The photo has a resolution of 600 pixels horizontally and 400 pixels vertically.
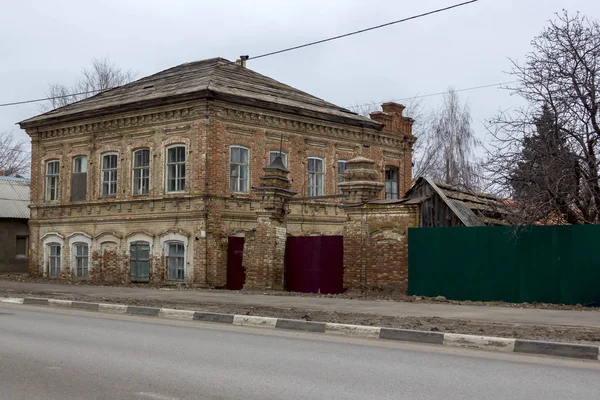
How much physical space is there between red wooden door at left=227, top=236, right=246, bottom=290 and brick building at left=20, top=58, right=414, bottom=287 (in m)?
0.36

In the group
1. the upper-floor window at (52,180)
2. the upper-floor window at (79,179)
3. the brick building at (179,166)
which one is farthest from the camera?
the upper-floor window at (52,180)

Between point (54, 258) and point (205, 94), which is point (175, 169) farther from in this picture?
point (54, 258)

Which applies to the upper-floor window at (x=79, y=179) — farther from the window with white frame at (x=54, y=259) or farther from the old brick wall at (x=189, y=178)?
the window with white frame at (x=54, y=259)

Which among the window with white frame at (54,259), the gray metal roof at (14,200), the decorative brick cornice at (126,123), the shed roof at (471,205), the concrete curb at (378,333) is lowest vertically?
the concrete curb at (378,333)

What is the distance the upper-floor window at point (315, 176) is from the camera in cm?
2628

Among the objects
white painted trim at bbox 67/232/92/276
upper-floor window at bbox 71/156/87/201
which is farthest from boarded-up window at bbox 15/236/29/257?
upper-floor window at bbox 71/156/87/201

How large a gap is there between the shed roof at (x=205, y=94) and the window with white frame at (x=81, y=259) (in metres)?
4.85

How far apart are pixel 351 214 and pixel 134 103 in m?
10.1

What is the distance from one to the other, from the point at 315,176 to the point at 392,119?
5162mm

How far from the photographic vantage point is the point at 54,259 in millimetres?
27672

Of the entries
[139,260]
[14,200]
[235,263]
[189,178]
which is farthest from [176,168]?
[14,200]

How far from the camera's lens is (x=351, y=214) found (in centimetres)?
1827

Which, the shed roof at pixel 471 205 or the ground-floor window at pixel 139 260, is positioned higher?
the shed roof at pixel 471 205

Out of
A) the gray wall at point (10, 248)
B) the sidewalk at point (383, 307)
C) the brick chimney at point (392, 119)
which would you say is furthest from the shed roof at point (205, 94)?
the gray wall at point (10, 248)
